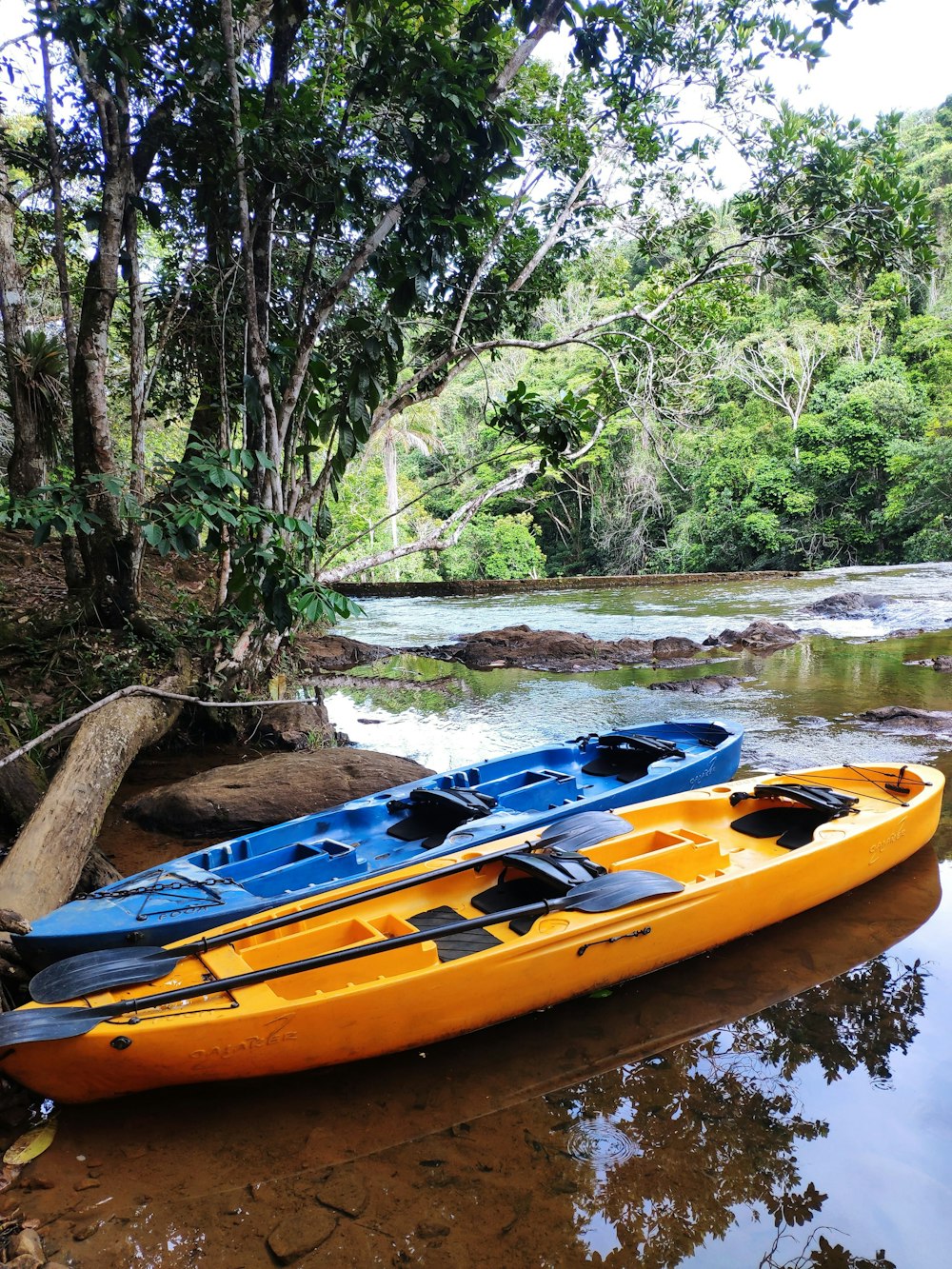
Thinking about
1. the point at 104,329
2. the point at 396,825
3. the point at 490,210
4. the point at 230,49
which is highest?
the point at 230,49

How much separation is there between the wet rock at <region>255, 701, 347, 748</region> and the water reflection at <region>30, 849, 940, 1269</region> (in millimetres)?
4101

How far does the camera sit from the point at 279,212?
21.9 feet

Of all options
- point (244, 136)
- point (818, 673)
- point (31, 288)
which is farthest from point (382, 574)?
point (244, 136)

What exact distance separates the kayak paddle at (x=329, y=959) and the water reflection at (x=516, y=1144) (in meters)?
0.42

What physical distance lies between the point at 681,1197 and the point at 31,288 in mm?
13827

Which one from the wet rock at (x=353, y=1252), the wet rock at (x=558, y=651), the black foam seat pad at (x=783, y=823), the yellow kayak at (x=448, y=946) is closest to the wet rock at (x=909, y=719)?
the yellow kayak at (x=448, y=946)

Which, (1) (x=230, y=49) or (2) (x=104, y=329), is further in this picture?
(2) (x=104, y=329)

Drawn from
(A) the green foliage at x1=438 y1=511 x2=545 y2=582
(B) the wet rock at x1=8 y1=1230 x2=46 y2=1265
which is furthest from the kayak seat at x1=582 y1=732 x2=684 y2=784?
(A) the green foliage at x1=438 y1=511 x2=545 y2=582

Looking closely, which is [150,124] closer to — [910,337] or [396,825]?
[396,825]

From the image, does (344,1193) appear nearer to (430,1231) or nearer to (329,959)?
(430,1231)

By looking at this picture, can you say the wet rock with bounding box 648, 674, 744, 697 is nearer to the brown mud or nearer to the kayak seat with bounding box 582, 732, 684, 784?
the kayak seat with bounding box 582, 732, 684, 784

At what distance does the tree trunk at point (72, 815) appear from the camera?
11.1 feet

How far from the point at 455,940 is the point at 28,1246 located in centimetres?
157

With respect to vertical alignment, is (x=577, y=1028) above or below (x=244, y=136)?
below
